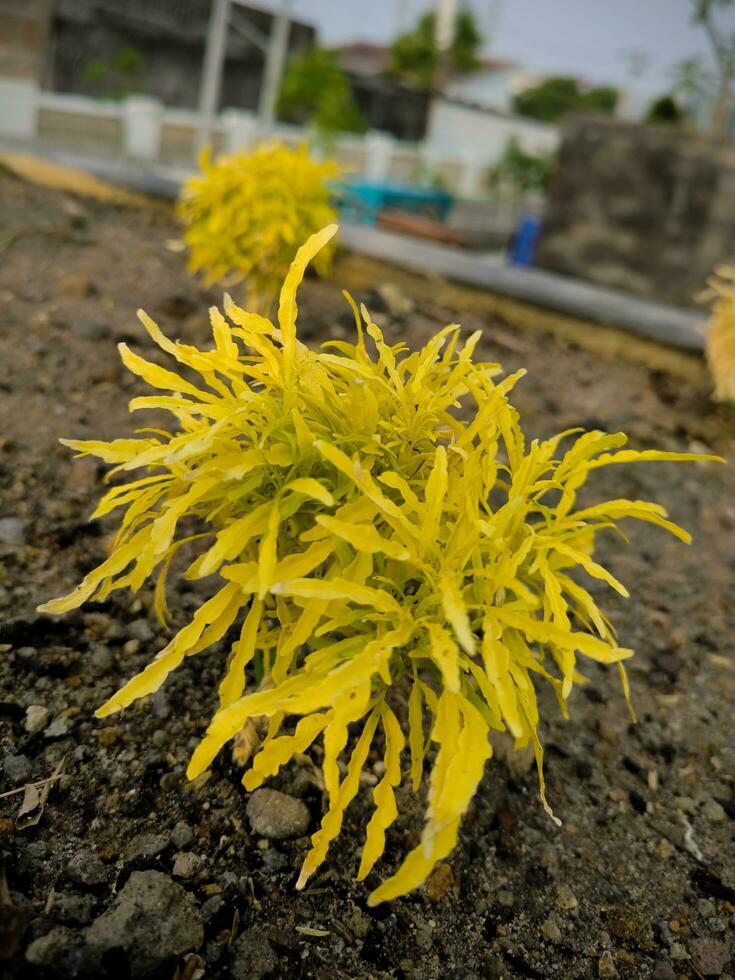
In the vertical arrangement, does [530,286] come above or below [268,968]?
above

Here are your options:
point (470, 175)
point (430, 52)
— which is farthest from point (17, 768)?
point (430, 52)

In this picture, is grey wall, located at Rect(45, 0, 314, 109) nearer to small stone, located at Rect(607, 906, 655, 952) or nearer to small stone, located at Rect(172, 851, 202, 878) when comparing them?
small stone, located at Rect(172, 851, 202, 878)

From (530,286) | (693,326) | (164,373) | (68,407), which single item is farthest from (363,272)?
(164,373)

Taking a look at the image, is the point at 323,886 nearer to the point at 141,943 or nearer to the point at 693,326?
the point at 141,943

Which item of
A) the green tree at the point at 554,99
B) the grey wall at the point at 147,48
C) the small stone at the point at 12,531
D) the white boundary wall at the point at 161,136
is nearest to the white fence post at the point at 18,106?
the white boundary wall at the point at 161,136

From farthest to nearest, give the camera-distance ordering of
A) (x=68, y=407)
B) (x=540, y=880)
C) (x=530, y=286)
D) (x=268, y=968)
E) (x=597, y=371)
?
1. (x=530, y=286)
2. (x=597, y=371)
3. (x=68, y=407)
4. (x=540, y=880)
5. (x=268, y=968)

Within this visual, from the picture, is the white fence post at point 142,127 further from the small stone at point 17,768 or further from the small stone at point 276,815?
the small stone at point 276,815

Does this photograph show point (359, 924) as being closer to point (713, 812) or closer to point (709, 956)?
point (709, 956)

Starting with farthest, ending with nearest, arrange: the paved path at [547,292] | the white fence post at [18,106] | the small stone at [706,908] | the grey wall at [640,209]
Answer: the white fence post at [18,106]
the grey wall at [640,209]
the paved path at [547,292]
the small stone at [706,908]

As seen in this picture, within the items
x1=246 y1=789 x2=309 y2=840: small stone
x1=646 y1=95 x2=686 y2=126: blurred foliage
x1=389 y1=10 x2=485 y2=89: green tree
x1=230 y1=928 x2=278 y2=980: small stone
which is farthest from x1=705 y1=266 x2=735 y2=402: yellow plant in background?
x1=389 y1=10 x2=485 y2=89: green tree
